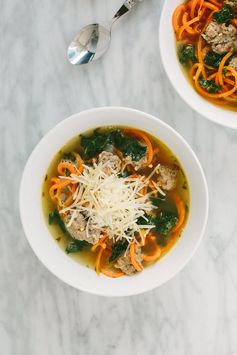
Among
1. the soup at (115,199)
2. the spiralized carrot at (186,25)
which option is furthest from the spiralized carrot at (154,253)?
the spiralized carrot at (186,25)

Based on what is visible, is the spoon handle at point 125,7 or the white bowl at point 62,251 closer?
the white bowl at point 62,251

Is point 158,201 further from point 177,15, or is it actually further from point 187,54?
point 177,15

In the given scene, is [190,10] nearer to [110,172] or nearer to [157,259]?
[110,172]

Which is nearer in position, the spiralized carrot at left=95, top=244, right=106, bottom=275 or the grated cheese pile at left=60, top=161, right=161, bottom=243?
the grated cheese pile at left=60, top=161, right=161, bottom=243

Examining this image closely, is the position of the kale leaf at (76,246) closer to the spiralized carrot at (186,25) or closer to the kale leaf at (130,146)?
the kale leaf at (130,146)

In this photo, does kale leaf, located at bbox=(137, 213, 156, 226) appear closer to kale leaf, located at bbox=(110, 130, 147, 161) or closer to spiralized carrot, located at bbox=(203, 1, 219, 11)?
kale leaf, located at bbox=(110, 130, 147, 161)

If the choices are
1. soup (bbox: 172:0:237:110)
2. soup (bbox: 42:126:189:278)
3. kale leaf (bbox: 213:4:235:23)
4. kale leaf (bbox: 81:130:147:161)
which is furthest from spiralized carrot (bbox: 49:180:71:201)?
kale leaf (bbox: 213:4:235:23)
